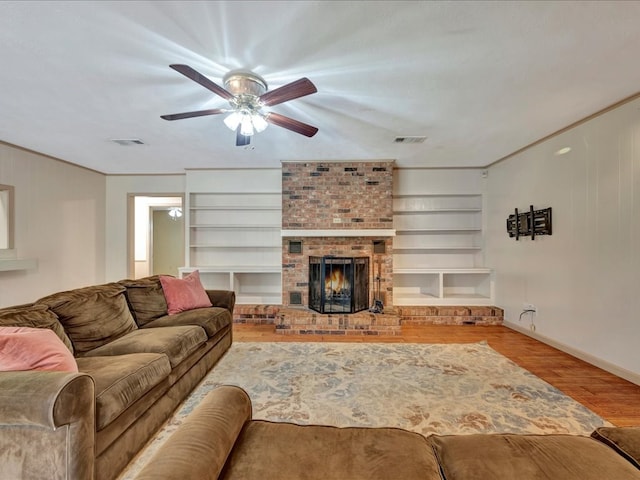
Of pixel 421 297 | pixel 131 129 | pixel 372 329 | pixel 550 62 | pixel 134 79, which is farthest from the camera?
pixel 421 297

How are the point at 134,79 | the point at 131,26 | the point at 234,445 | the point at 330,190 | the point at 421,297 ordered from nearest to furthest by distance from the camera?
the point at 234,445, the point at 131,26, the point at 134,79, the point at 330,190, the point at 421,297

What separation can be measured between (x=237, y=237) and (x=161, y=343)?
3332 millimetres

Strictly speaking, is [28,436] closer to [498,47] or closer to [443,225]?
[498,47]

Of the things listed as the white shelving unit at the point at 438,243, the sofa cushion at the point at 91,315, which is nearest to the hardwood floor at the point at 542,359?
the white shelving unit at the point at 438,243

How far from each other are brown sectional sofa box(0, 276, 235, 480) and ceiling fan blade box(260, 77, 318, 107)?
6.16 feet

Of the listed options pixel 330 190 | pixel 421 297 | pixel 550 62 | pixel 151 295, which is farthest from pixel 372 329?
pixel 550 62

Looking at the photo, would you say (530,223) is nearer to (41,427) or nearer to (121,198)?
(41,427)

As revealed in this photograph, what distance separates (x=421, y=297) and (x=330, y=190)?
7.60ft

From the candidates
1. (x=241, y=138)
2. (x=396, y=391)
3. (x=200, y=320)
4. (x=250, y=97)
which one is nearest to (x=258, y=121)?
(x=250, y=97)

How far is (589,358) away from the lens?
2963mm

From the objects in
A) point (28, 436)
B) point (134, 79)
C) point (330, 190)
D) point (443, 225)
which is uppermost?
point (134, 79)

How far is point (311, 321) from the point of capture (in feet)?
13.3

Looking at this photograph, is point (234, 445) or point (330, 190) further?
point (330, 190)

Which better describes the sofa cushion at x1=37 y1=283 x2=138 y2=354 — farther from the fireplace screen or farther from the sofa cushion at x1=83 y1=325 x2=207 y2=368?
the fireplace screen
